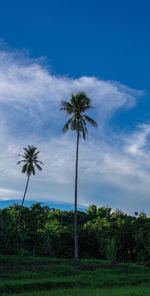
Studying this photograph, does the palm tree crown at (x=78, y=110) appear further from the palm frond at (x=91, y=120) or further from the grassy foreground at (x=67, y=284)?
the grassy foreground at (x=67, y=284)

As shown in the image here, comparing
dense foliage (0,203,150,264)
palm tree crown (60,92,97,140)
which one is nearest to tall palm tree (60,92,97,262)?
palm tree crown (60,92,97,140)

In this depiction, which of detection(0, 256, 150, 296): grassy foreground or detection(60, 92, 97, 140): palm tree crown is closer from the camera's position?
detection(0, 256, 150, 296): grassy foreground

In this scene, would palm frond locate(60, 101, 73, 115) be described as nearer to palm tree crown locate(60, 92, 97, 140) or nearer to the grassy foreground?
palm tree crown locate(60, 92, 97, 140)

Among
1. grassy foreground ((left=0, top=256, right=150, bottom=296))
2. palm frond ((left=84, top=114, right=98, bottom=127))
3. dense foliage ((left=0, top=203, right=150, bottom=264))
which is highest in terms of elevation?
palm frond ((left=84, top=114, right=98, bottom=127))

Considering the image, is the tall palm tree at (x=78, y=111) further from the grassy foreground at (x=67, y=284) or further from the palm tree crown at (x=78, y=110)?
the grassy foreground at (x=67, y=284)

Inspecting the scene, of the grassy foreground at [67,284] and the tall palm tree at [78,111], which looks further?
the tall palm tree at [78,111]

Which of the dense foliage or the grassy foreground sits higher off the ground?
the dense foliage

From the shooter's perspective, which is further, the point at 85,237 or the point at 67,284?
the point at 85,237

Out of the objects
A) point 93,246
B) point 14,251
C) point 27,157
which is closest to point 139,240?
point 93,246

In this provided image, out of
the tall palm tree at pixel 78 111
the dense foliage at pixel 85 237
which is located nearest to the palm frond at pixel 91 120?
the tall palm tree at pixel 78 111

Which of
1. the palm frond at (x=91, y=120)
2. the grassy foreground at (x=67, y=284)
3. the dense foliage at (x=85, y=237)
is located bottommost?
the grassy foreground at (x=67, y=284)

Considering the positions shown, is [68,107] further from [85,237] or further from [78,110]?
[85,237]

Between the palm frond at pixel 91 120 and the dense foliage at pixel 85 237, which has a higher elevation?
the palm frond at pixel 91 120

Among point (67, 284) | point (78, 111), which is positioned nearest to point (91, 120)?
point (78, 111)
